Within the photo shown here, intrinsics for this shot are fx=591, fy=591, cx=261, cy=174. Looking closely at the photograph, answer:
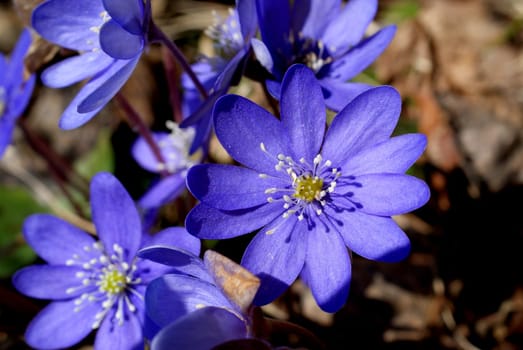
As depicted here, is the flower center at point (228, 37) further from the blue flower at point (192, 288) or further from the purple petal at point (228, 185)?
the blue flower at point (192, 288)

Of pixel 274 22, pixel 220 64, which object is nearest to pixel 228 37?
pixel 220 64

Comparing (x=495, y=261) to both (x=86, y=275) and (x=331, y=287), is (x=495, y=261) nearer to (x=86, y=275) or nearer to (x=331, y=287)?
(x=331, y=287)

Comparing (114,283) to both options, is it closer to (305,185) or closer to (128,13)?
(305,185)

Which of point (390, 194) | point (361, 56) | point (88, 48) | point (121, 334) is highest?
point (88, 48)

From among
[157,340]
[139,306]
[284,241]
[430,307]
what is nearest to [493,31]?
[430,307]

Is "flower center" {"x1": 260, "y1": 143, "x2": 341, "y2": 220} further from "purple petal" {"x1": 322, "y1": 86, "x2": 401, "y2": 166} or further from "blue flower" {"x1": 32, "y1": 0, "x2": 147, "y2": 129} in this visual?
"blue flower" {"x1": 32, "y1": 0, "x2": 147, "y2": 129}
